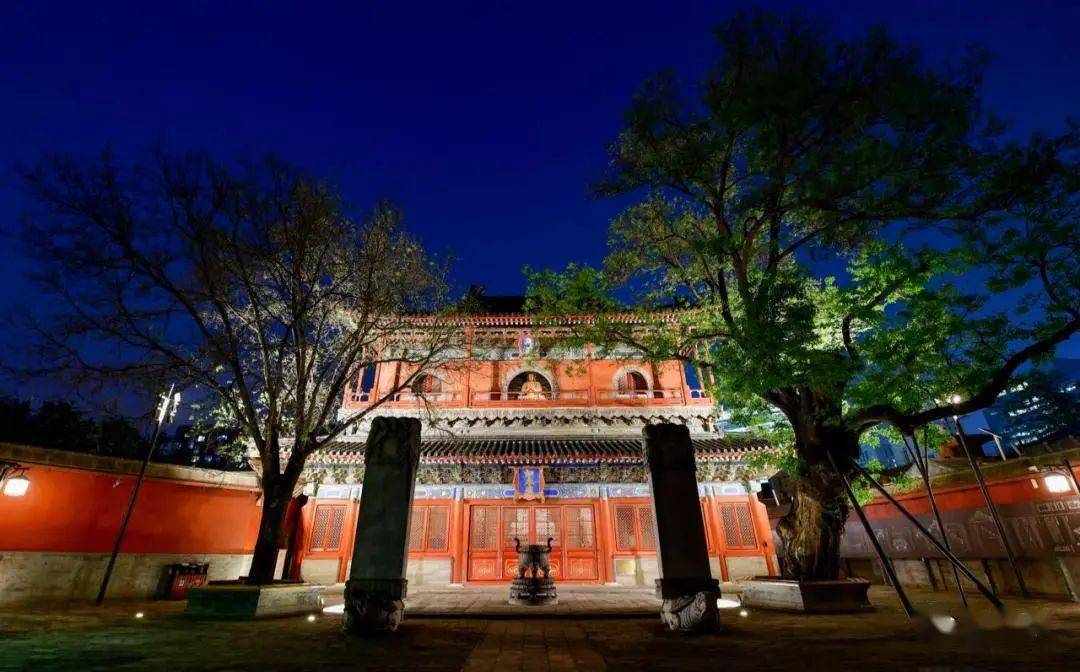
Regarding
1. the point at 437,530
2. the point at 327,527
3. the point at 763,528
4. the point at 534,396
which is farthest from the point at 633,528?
the point at 327,527

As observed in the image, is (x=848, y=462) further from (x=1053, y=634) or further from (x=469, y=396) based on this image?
(x=469, y=396)

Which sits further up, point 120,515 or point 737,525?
point 120,515

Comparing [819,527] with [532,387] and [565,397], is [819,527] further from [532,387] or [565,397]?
[532,387]

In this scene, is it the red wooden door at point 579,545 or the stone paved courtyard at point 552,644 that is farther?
the red wooden door at point 579,545

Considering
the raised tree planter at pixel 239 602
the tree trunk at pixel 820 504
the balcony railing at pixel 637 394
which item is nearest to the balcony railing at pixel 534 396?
the balcony railing at pixel 637 394

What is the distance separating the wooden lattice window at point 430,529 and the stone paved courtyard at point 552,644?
5766 millimetres

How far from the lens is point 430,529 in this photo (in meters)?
13.2

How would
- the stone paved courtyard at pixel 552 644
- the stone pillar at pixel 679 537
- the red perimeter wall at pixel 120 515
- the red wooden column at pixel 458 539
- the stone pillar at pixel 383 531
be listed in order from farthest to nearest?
1. the red wooden column at pixel 458 539
2. the red perimeter wall at pixel 120 515
3. the stone pillar at pixel 383 531
4. the stone pillar at pixel 679 537
5. the stone paved courtyard at pixel 552 644

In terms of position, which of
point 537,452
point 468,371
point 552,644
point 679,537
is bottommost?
point 552,644

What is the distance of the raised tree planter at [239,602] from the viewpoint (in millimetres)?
7445

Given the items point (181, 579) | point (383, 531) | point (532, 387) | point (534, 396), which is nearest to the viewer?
point (383, 531)

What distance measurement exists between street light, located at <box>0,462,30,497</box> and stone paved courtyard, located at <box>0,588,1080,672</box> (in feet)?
7.48

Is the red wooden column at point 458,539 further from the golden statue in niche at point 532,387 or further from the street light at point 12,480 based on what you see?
the street light at point 12,480

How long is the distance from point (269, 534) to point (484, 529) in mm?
6217
